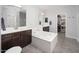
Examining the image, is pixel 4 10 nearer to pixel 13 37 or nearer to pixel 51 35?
pixel 13 37

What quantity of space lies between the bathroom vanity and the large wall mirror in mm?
190

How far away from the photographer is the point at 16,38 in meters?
1.84

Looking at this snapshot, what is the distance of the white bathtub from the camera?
1.82 meters

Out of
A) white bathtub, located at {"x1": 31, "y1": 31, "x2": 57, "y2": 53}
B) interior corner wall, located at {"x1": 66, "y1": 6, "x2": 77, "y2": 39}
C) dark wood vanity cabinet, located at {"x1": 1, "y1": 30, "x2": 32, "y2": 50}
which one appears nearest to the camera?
dark wood vanity cabinet, located at {"x1": 1, "y1": 30, "x2": 32, "y2": 50}

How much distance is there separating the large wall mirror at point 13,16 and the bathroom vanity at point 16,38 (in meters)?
0.19

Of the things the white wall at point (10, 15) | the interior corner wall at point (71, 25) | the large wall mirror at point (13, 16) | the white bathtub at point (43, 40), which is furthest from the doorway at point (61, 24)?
the white wall at point (10, 15)

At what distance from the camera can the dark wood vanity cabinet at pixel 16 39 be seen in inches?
63.2

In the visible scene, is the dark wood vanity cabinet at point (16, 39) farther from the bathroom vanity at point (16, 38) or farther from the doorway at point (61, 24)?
the doorway at point (61, 24)

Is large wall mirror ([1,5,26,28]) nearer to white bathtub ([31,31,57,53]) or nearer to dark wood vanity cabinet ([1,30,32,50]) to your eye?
dark wood vanity cabinet ([1,30,32,50])

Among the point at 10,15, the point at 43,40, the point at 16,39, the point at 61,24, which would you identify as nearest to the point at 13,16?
the point at 10,15

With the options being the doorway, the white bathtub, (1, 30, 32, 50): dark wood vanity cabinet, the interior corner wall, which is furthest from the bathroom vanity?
the interior corner wall

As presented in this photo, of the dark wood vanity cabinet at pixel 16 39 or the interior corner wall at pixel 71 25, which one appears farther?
the interior corner wall at pixel 71 25

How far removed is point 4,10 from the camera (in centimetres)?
160
